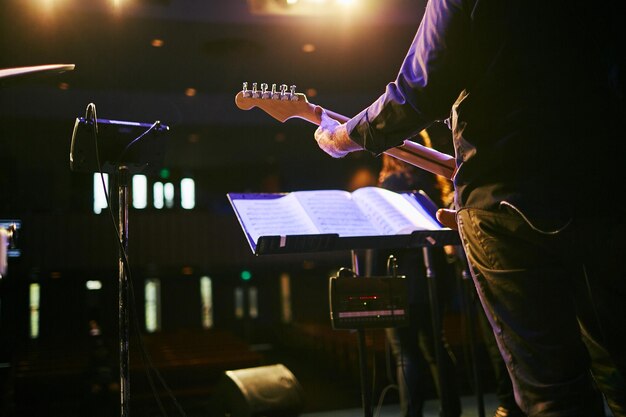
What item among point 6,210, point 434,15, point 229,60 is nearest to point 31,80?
point 434,15

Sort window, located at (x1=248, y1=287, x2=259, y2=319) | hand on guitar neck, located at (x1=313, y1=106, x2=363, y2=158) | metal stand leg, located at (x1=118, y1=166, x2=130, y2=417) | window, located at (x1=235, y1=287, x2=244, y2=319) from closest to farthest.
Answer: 1. hand on guitar neck, located at (x1=313, y1=106, x2=363, y2=158)
2. metal stand leg, located at (x1=118, y1=166, x2=130, y2=417)
3. window, located at (x1=235, y1=287, x2=244, y2=319)
4. window, located at (x1=248, y1=287, x2=259, y2=319)

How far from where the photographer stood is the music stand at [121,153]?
2.13 m

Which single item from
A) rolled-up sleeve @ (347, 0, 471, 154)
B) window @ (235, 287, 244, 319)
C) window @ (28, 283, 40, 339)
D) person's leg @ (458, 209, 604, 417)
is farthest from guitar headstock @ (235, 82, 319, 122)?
window @ (235, 287, 244, 319)

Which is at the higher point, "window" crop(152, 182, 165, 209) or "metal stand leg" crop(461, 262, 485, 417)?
"window" crop(152, 182, 165, 209)

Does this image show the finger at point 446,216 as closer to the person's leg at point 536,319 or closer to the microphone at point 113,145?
the person's leg at point 536,319

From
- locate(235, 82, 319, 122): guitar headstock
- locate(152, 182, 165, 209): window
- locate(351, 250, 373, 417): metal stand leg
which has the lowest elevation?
locate(351, 250, 373, 417): metal stand leg

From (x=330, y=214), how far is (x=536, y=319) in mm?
1226

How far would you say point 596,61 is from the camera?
123 centimetres

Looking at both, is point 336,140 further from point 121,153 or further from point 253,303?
point 253,303

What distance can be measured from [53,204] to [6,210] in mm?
898

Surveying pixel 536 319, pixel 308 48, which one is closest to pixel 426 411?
pixel 536 319

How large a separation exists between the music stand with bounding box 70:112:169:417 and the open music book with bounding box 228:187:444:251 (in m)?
0.38

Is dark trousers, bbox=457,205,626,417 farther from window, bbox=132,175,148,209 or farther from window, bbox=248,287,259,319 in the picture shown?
window, bbox=248,287,259,319

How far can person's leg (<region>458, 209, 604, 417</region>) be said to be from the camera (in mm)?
1124
